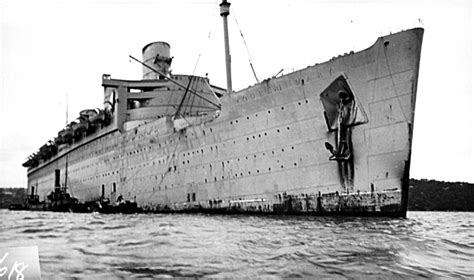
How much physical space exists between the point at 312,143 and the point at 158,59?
15.7 meters

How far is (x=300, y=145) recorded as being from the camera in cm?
1312

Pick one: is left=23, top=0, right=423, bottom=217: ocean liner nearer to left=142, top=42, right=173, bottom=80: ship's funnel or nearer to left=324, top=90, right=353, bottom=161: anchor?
left=324, top=90, right=353, bottom=161: anchor

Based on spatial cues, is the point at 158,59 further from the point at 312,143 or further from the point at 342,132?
the point at 342,132

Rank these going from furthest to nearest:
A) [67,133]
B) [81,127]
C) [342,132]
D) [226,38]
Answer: [67,133] → [81,127] → [226,38] → [342,132]

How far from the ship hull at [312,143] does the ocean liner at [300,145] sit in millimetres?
32

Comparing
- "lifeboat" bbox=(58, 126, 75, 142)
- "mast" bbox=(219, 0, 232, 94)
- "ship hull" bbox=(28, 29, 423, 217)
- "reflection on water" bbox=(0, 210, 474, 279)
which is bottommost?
"reflection on water" bbox=(0, 210, 474, 279)

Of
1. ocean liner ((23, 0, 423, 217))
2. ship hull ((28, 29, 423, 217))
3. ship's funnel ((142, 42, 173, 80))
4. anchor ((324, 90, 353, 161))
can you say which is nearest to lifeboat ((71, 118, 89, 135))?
ship's funnel ((142, 42, 173, 80))

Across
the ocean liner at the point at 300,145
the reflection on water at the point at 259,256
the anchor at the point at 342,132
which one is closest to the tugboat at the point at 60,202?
the ocean liner at the point at 300,145

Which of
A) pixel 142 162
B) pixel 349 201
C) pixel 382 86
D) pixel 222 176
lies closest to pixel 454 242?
pixel 349 201

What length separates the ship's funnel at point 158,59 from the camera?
83.8 ft

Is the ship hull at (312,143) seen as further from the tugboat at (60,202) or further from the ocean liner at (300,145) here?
the tugboat at (60,202)

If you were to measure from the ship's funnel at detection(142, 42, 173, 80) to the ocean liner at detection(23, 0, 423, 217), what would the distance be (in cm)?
553

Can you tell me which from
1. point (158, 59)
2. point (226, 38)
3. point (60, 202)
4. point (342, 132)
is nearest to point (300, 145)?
point (342, 132)

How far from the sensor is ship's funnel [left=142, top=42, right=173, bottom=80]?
25.5m
